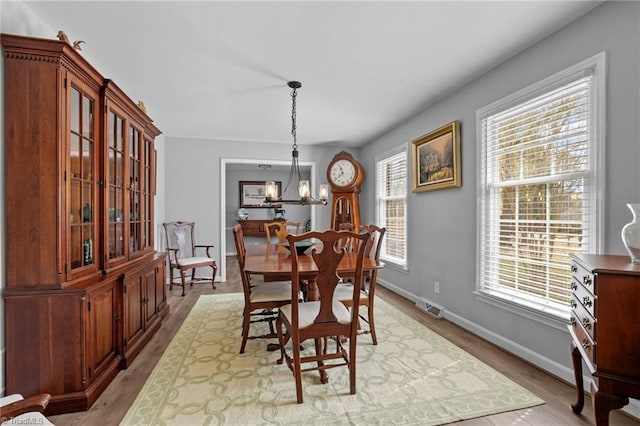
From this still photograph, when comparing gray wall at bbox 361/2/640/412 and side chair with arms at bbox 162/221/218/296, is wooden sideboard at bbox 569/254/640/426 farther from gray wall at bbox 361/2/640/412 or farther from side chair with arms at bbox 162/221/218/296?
side chair with arms at bbox 162/221/218/296

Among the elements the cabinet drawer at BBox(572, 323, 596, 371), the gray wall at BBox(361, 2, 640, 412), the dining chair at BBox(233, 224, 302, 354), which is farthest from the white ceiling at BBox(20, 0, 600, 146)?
the cabinet drawer at BBox(572, 323, 596, 371)

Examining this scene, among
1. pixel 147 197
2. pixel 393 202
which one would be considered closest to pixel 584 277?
pixel 393 202

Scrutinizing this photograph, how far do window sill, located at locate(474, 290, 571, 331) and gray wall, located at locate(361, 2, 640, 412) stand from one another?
3cm

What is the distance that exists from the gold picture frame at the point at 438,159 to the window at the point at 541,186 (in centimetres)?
32

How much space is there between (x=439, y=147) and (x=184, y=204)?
159 inches

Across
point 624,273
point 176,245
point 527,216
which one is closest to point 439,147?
point 527,216

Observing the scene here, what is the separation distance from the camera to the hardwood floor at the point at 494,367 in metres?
1.68

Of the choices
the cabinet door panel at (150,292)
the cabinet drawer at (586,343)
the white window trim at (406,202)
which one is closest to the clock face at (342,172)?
the white window trim at (406,202)

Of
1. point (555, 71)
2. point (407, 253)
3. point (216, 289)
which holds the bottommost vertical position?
point (216, 289)

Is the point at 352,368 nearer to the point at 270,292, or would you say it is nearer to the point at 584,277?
the point at 270,292

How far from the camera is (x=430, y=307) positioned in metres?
3.51

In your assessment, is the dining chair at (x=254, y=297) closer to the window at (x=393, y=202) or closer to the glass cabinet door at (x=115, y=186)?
the glass cabinet door at (x=115, y=186)

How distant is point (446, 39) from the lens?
7.32 ft

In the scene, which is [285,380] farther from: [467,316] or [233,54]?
[233,54]
